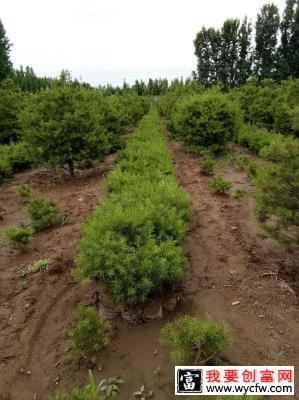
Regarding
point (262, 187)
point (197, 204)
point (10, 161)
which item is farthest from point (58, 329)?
point (10, 161)

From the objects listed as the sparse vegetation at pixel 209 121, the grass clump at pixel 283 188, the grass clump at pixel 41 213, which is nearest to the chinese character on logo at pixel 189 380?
the grass clump at pixel 283 188

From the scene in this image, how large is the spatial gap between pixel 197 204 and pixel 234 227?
1.31 metres

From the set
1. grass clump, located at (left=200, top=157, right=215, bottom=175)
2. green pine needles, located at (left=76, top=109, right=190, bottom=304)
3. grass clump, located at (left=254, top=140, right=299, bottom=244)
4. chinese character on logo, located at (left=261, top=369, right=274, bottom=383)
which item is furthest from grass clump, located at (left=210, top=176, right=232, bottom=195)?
chinese character on logo, located at (left=261, top=369, right=274, bottom=383)

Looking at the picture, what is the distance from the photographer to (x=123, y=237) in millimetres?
3590

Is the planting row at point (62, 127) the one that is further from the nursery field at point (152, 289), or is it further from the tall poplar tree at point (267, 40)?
the tall poplar tree at point (267, 40)

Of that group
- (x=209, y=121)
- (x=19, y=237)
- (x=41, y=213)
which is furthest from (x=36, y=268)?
(x=209, y=121)

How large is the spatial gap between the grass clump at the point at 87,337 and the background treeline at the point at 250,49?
44.9 meters

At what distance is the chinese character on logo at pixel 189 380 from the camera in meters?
2.86

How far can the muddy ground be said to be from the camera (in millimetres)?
3336

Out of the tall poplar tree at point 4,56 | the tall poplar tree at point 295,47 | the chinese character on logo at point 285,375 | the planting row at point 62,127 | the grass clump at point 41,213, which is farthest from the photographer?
the tall poplar tree at point 295,47

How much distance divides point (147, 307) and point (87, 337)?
0.80 m

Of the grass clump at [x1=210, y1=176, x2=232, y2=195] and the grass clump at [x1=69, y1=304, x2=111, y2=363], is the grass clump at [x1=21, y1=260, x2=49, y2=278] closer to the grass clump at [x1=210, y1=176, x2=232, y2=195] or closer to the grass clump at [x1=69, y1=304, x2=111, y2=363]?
the grass clump at [x1=69, y1=304, x2=111, y2=363]

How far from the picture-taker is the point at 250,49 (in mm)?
44562

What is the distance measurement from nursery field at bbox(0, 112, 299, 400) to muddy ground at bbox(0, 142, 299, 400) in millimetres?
11
